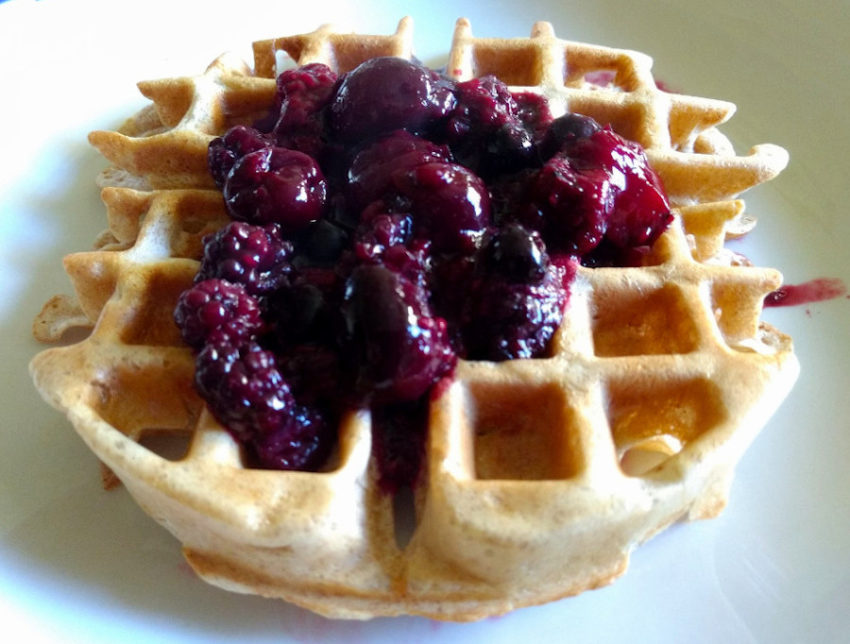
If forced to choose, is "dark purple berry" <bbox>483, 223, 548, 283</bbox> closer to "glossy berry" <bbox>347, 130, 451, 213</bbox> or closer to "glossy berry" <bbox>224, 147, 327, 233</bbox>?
"glossy berry" <bbox>347, 130, 451, 213</bbox>

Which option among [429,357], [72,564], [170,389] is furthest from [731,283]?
[72,564]

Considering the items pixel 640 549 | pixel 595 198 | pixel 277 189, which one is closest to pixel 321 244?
pixel 277 189

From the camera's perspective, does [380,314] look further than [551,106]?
No

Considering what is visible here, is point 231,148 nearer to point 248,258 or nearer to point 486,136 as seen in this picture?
point 248,258

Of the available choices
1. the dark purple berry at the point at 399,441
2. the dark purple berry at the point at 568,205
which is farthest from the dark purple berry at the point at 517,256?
the dark purple berry at the point at 399,441

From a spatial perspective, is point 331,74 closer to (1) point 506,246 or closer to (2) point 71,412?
(1) point 506,246
